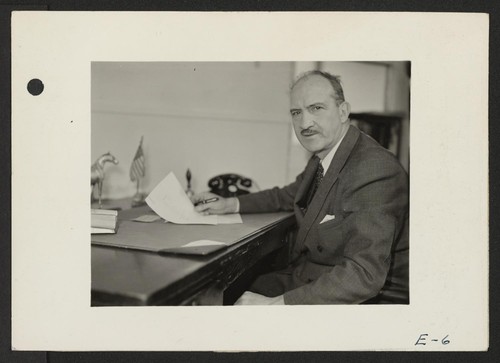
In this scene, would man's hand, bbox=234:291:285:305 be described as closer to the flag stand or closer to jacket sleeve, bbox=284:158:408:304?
jacket sleeve, bbox=284:158:408:304

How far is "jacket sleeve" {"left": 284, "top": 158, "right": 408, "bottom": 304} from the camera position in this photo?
744mm

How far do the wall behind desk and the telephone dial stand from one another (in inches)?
1.5

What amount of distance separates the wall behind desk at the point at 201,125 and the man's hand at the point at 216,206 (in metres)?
0.24

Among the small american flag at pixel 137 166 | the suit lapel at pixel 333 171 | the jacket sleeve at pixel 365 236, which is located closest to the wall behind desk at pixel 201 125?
the small american flag at pixel 137 166

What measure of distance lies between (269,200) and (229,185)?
0.81 ft

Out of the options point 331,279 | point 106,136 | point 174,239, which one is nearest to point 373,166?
point 331,279

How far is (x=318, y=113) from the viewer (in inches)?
35.4

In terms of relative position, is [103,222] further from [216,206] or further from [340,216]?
[340,216]

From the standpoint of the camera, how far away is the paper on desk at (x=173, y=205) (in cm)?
86

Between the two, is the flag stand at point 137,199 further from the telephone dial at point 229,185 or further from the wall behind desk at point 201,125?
the telephone dial at point 229,185

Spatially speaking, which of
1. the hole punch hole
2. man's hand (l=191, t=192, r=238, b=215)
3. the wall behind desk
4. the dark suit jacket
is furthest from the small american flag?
the dark suit jacket

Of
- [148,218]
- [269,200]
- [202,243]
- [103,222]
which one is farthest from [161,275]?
[269,200]

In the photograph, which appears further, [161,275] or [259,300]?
[259,300]

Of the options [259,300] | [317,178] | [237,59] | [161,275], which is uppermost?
[237,59]
